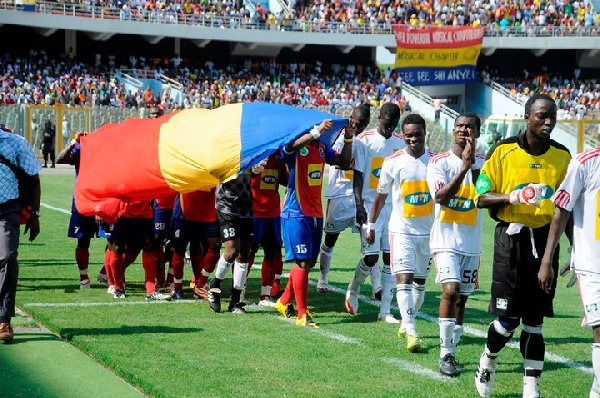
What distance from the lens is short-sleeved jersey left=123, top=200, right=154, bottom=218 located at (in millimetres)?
10633

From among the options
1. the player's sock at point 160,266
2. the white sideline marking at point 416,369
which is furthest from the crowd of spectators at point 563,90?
the white sideline marking at point 416,369

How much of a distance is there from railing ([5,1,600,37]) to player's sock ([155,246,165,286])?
3635cm

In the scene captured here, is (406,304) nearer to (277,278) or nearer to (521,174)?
(521,174)

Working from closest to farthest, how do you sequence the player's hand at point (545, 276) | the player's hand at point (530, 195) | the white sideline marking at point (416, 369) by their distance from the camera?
the player's hand at point (545, 276) → the player's hand at point (530, 195) → the white sideline marking at point (416, 369)

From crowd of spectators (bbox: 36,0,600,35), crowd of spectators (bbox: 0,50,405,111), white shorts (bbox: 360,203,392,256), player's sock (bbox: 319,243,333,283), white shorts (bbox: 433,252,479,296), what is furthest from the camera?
crowd of spectators (bbox: 36,0,600,35)

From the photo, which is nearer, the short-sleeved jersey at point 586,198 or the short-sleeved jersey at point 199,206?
the short-sleeved jersey at point 586,198

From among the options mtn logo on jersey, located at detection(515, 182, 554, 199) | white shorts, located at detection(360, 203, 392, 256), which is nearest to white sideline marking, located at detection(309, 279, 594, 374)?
white shorts, located at detection(360, 203, 392, 256)

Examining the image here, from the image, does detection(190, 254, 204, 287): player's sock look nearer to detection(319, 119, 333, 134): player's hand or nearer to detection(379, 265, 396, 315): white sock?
detection(379, 265, 396, 315): white sock

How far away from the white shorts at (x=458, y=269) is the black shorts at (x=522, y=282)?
31.3 inches

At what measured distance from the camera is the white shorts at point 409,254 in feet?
27.8

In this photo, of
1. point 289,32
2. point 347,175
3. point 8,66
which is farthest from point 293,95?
point 347,175

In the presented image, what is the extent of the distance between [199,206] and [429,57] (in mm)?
39351

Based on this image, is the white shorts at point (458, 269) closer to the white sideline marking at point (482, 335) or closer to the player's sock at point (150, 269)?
the white sideline marking at point (482, 335)

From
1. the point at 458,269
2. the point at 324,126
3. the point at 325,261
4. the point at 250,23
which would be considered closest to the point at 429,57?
the point at 250,23
